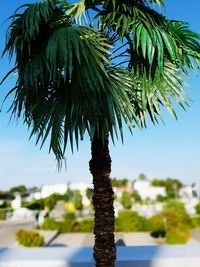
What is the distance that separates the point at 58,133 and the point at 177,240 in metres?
14.3

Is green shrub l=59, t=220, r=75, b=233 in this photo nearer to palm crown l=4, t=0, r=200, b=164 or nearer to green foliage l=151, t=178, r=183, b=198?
green foliage l=151, t=178, r=183, b=198

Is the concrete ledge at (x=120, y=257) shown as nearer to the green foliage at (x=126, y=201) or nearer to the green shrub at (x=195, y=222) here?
the green shrub at (x=195, y=222)

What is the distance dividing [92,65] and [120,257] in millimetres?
1781

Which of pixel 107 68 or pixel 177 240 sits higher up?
pixel 107 68

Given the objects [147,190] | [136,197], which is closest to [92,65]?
[136,197]

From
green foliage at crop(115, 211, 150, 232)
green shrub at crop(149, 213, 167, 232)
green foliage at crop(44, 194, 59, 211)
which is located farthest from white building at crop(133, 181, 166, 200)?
green foliage at crop(115, 211, 150, 232)

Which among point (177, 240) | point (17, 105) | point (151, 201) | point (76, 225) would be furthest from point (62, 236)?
point (17, 105)

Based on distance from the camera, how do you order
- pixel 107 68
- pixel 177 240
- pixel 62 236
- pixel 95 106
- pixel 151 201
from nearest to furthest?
pixel 95 106
pixel 107 68
pixel 177 240
pixel 62 236
pixel 151 201

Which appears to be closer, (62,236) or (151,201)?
(62,236)

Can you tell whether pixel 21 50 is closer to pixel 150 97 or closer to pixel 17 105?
pixel 17 105

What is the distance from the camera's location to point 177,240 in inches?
632

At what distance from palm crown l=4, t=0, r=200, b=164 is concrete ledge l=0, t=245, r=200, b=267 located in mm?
1059

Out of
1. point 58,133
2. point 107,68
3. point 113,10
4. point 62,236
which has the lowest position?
point 62,236

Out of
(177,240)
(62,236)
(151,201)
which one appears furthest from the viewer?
(151,201)
